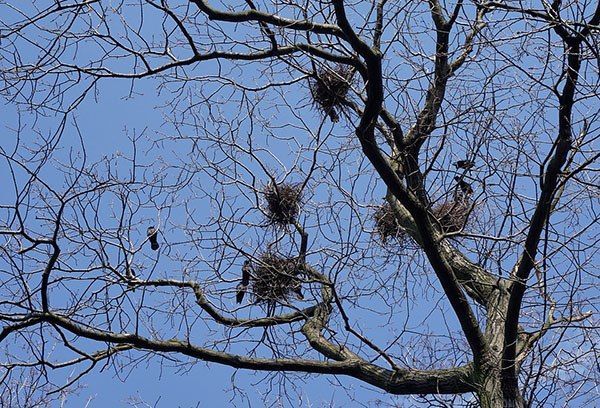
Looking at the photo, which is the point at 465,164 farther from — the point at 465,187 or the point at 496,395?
the point at 496,395

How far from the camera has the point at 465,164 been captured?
5184mm

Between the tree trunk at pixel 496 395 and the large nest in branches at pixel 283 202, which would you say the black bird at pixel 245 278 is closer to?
the large nest in branches at pixel 283 202

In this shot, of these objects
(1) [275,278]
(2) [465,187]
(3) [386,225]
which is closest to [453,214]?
(2) [465,187]

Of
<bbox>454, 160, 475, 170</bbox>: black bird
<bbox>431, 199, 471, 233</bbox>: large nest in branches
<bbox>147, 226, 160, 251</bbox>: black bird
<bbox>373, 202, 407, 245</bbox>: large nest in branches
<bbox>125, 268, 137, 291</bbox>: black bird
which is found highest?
<bbox>373, 202, 407, 245</bbox>: large nest in branches

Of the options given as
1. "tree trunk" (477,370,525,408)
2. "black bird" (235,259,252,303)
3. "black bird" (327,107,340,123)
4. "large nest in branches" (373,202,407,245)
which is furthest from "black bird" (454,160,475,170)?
"black bird" (235,259,252,303)

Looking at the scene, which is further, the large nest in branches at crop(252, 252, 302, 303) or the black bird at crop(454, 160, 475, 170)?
the large nest in branches at crop(252, 252, 302, 303)

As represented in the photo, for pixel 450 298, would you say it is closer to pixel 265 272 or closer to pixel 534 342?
pixel 534 342

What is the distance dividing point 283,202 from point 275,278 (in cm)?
62

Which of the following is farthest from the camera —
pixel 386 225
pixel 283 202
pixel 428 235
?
pixel 386 225

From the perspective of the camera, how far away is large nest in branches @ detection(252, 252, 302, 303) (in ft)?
20.4

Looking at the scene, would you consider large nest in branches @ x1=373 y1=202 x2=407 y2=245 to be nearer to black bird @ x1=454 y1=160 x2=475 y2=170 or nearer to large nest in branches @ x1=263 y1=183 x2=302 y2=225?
large nest in branches @ x1=263 y1=183 x2=302 y2=225

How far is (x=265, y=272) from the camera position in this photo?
629cm

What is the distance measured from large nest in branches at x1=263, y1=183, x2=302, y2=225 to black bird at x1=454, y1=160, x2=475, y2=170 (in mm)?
1497

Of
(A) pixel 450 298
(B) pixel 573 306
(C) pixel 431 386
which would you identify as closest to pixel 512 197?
(B) pixel 573 306
